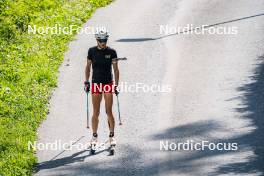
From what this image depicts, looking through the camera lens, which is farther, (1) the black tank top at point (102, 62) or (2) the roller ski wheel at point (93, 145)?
(2) the roller ski wheel at point (93, 145)

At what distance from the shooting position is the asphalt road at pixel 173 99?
50.7ft

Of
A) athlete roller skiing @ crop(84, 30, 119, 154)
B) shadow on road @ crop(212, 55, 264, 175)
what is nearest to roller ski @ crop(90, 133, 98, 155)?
athlete roller skiing @ crop(84, 30, 119, 154)

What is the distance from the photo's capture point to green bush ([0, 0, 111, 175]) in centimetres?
1608

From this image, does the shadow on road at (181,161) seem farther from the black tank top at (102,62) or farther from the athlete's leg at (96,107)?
the black tank top at (102,62)

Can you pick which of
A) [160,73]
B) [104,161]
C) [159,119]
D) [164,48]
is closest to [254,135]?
[159,119]

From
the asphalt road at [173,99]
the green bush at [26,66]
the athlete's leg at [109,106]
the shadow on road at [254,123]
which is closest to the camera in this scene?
the shadow on road at [254,123]

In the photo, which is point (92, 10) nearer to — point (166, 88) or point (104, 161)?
point (166, 88)

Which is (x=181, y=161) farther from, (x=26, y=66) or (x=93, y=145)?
(x=26, y=66)

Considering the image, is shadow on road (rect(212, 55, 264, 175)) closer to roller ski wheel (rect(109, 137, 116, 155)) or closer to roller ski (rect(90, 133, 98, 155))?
roller ski wheel (rect(109, 137, 116, 155))

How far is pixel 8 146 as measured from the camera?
16047 millimetres

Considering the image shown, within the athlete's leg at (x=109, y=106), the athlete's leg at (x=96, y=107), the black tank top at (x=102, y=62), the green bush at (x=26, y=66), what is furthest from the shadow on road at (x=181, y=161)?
the black tank top at (x=102, y=62)

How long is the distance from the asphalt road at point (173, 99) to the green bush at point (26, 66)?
15.6 inches

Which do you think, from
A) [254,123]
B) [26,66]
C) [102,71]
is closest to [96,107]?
[102,71]

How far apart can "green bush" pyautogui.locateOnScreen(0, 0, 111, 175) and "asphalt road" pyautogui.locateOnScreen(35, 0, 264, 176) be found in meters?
0.40
